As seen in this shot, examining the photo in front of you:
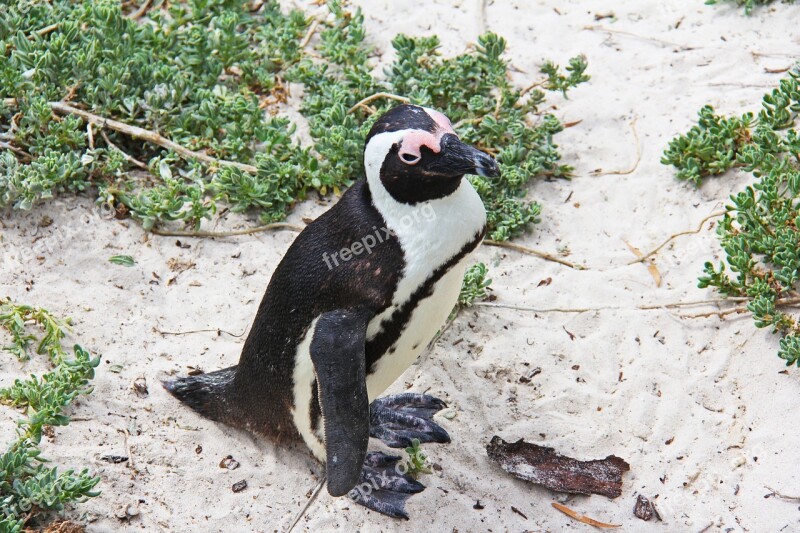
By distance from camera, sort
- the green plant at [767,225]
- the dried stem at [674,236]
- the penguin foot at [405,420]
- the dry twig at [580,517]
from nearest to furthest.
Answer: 1. the dry twig at [580,517]
2. the penguin foot at [405,420]
3. the green plant at [767,225]
4. the dried stem at [674,236]

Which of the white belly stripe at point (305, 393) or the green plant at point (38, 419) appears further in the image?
the white belly stripe at point (305, 393)

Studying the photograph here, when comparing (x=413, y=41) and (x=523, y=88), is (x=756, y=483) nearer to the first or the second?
(x=523, y=88)

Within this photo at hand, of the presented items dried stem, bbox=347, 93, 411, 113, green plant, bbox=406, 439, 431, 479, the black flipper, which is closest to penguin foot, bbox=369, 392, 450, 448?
green plant, bbox=406, 439, 431, 479

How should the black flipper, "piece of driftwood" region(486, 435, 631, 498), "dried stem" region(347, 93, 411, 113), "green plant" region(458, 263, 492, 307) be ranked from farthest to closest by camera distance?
"dried stem" region(347, 93, 411, 113), "green plant" region(458, 263, 492, 307), "piece of driftwood" region(486, 435, 631, 498), the black flipper

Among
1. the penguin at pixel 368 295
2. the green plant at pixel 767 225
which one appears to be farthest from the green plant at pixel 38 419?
the green plant at pixel 767 225

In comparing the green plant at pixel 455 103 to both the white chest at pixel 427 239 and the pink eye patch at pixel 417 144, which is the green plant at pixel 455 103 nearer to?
the white chest at pixel 427 239

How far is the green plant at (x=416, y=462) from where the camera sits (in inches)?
115

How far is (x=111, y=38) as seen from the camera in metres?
4.01

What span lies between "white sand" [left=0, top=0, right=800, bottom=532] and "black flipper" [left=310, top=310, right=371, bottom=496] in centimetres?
49

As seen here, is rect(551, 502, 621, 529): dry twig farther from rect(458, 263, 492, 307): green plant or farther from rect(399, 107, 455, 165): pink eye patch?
rect(399, 107, 455, 165): pink eye patch

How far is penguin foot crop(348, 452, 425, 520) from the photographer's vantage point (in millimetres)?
2834

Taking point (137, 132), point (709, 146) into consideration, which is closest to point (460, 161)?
point (709, 146)

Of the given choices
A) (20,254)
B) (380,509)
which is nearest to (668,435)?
(380,509)

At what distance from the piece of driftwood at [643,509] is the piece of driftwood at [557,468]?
0.07 metres
